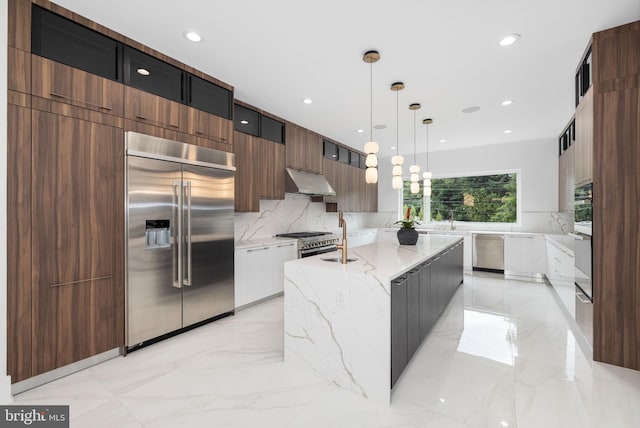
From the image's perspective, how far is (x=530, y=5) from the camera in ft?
6.97

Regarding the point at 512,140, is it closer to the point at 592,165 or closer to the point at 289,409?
the point at 592,165

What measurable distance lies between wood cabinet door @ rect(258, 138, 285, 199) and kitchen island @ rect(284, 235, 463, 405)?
77.5 inches

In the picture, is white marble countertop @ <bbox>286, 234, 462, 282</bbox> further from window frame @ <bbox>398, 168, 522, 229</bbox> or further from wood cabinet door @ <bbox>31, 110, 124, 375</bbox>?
window frame @ <bbox>398, 168, 522, 229</bbox>

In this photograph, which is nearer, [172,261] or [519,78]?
[172,261]

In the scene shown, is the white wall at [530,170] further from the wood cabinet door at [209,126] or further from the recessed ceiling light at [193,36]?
the recessed ceiling light at [193,36]

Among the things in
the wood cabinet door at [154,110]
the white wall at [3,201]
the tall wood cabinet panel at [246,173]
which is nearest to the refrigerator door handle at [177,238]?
the wood cabinet door at [154,110]

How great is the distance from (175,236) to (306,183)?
244 cm

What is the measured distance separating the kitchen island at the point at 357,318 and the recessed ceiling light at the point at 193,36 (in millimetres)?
2107

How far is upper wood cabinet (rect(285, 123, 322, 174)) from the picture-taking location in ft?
15.8

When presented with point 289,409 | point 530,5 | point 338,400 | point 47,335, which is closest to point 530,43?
point 530,5

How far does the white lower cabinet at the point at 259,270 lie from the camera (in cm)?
369

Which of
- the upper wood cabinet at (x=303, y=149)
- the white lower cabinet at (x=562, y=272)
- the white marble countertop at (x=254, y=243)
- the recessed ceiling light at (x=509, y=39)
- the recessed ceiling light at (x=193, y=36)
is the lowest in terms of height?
the white lower cabinet at (x=562, y=272)

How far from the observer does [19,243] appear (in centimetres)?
202

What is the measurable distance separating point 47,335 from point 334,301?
2103mm
